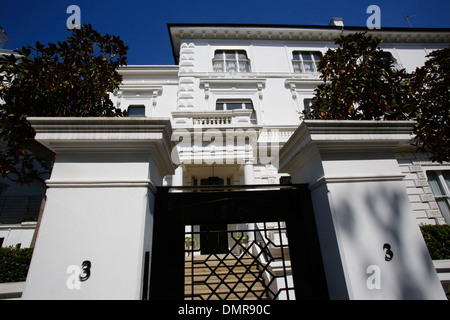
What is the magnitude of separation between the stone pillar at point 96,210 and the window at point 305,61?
13.8m

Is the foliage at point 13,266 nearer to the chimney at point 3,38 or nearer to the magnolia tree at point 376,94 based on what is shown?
the magnolia tree at point 376,94

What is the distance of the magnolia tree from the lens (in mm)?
3377

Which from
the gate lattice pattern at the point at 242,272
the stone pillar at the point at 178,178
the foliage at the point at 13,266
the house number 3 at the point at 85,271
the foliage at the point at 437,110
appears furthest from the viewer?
the stone pillar at the point at 178,178

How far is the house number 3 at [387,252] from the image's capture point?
172 centimetres

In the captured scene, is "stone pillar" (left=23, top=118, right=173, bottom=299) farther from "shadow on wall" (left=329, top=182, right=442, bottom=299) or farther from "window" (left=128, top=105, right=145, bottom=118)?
"window" (left=128, top=105, right=145, bottom=118)

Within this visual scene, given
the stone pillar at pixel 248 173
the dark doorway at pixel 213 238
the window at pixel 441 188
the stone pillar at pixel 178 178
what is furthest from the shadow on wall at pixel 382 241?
the window at pixel 441 188

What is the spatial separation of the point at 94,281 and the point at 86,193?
664 mm

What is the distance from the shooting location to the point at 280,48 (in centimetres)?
1371

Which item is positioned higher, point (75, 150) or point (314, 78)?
point (314, 78)

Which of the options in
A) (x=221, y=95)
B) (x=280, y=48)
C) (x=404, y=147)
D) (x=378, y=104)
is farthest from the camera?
(x=280, y=48)

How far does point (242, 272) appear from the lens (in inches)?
232
